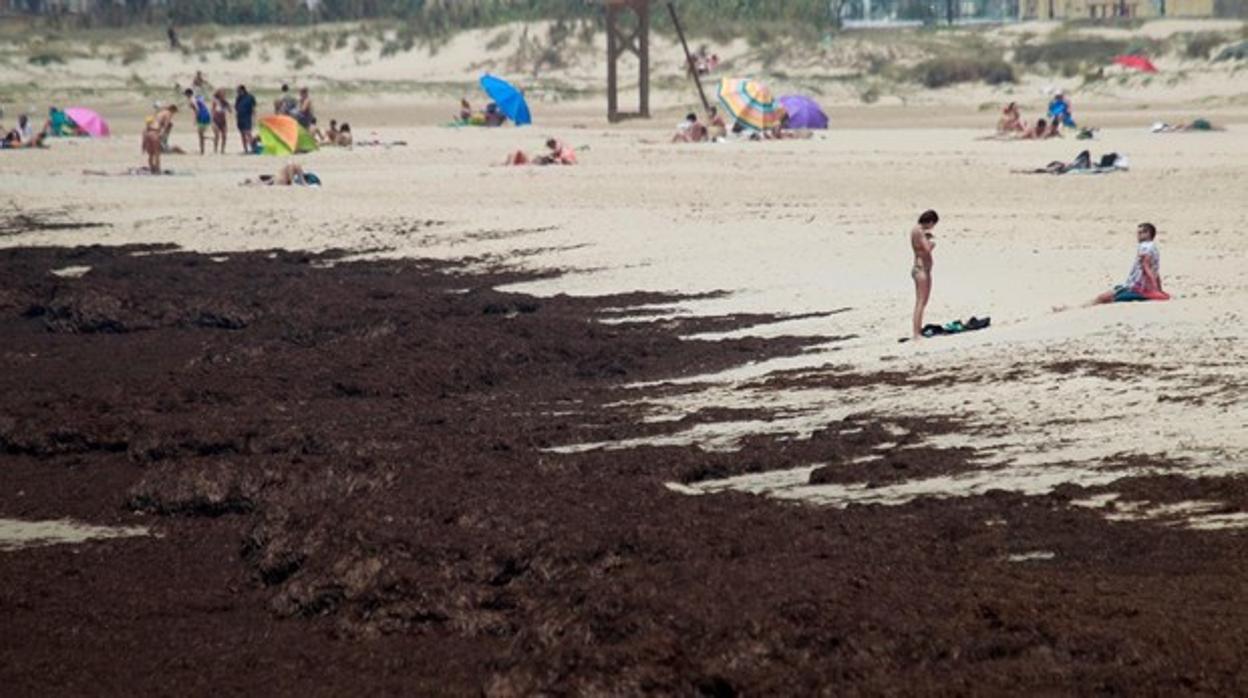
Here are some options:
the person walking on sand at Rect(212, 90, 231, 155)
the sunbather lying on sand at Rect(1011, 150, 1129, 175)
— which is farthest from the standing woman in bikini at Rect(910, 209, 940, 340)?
the person walking on sand at Rect(212, 90, 231, 155)

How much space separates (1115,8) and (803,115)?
1987 inches

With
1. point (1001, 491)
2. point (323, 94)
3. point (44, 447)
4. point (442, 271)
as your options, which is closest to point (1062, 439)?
point (1001, 491)

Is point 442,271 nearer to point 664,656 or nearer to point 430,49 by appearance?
point 664,656

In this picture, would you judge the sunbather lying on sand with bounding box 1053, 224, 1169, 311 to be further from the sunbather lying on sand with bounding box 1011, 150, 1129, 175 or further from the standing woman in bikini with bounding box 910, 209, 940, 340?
the sunbather lying on sand with bounding box 1011, 150, 1129, 175

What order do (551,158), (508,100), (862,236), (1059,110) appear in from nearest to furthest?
(862,236) < (551,158) < (1059,110) < (508,100)

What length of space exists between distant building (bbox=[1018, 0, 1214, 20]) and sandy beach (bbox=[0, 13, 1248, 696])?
63148mm

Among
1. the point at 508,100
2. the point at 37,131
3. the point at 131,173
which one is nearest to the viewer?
the point at 131,173

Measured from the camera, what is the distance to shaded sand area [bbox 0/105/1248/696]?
8.12m

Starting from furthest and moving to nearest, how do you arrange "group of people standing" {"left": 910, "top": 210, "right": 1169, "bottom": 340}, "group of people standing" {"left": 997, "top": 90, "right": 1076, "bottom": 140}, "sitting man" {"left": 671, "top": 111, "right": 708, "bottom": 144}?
"sitting man" {"left": 671, "top": 111, "right": 708, "bottom": 144}, "group of people standing" {"left": 997, "top": 90, "right": 1076, "bottom": 140}, "group of people standing" {"left": 910, "top": 210, "right": 1169, "bottom": 340}

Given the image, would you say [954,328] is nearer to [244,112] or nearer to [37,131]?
[244,112]

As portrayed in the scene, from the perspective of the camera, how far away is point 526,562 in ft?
30.6

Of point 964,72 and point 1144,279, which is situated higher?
point 964,72

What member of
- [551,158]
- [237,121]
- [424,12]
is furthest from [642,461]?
[424,12]

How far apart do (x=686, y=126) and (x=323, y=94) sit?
19.4 metres
